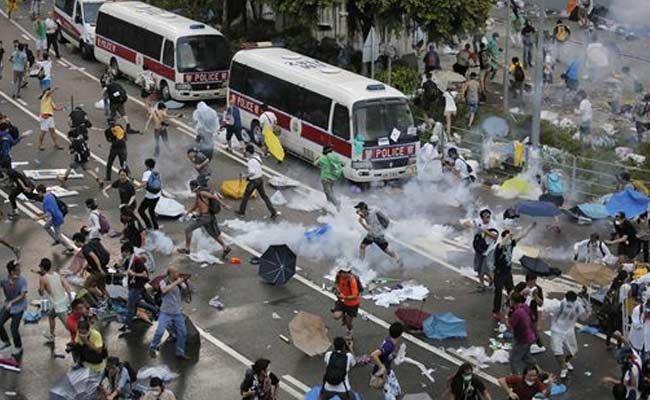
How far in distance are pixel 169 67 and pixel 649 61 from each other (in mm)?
14903

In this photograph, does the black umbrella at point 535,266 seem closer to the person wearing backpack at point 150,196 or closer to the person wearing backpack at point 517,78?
the person wearing backpack at point 150,196

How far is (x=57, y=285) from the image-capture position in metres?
16.8

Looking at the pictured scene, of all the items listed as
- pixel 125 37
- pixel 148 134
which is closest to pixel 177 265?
pixel 148 134

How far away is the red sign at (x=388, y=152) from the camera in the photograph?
25.2 meters

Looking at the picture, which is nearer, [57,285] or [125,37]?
[57,285]

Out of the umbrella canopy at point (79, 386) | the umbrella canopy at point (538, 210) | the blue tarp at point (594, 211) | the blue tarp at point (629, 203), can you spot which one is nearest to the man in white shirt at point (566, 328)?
the umbrella canopy at point (538, 210)

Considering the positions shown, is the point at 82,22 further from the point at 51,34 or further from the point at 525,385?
the point at 525,385

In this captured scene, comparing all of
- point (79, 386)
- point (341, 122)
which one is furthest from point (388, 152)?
point (79, 386)

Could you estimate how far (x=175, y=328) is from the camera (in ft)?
55.8

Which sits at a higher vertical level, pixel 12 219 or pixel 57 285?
pixel 57 285

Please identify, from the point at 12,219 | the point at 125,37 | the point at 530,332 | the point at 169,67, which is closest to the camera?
the point at 530,332

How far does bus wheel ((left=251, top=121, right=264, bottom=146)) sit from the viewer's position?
93.4 feet

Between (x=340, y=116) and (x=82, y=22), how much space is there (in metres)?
15.9

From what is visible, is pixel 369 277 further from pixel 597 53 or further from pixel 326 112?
pixel 597 53
